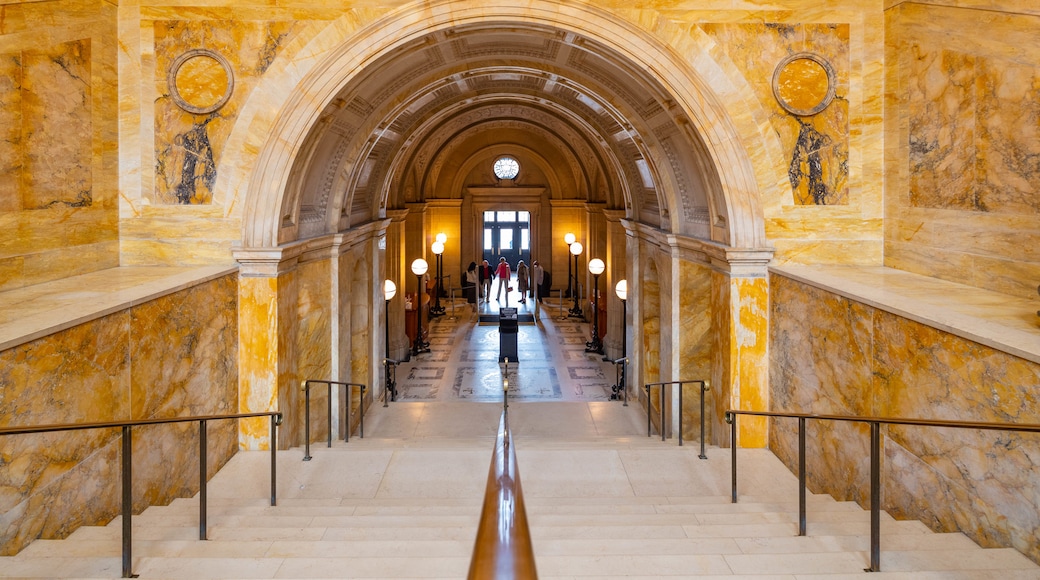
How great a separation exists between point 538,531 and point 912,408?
105 inches

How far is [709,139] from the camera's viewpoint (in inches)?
362

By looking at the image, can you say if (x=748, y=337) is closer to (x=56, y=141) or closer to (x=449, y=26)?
(x=449, y=26)

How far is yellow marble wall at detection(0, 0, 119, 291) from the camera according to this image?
24.5 ft

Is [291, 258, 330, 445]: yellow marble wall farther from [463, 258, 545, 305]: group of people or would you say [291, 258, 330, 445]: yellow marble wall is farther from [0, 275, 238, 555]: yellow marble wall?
[463, 258, 545, 305]: group of people

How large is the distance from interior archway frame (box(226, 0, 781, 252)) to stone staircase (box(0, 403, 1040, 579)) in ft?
8.45

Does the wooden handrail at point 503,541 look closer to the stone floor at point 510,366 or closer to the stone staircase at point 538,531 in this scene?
the stone staircase at point 538,531

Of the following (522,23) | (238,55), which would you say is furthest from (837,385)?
(238,55)

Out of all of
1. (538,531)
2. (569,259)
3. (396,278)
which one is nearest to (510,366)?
(396,278)

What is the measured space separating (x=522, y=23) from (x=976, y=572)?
6.83m

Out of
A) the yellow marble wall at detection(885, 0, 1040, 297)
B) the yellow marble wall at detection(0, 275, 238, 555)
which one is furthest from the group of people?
the yellow marble wall at detection(0, 275, 238, 555)

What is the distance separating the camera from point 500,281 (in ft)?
90.8

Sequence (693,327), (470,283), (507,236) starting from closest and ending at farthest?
1. (693,327)
2. (470,283)
3. (507,236)

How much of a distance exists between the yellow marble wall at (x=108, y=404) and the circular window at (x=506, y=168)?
2062 cm

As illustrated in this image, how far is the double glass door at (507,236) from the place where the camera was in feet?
108
